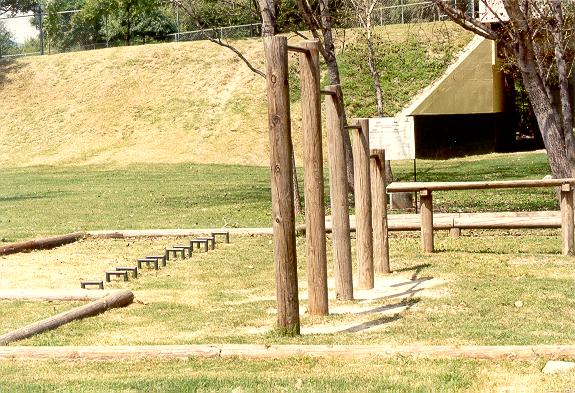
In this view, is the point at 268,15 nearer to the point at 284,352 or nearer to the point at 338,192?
the point at 338,192

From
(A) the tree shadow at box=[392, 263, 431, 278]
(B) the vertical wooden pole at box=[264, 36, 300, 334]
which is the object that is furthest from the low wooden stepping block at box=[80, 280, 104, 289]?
(B) the vertical wooden pole at box=[264, 36, 300, 334]

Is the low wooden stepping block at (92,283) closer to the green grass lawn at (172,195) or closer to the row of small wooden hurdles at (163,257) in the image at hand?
the row of small wooden hurdles at (163,257)

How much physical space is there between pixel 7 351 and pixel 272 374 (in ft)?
6.26

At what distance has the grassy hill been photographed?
38656 mm

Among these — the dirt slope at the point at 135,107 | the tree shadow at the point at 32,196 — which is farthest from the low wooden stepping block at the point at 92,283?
the dirt slope at the point at 135,107

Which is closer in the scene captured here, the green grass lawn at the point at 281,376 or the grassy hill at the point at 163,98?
the green grass lawn at the point at 281,376

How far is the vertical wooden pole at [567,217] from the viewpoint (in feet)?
42.6

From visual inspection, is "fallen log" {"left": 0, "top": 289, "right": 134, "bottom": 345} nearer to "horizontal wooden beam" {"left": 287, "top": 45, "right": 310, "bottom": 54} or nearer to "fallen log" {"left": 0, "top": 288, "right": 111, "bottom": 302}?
"fallen log" {"left": 0, "top": 288, "right": 111, "bottom": 302}

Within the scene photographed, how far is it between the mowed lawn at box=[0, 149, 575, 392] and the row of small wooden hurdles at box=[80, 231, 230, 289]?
0.18m

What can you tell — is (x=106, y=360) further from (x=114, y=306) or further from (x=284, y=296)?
(x=114, y=306)

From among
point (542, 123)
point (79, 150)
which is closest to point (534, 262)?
point (542, 123)

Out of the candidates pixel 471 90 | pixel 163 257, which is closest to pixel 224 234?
pixel 163 257

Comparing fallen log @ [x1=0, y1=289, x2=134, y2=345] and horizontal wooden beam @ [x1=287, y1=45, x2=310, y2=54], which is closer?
fallen log @ [x1=0, y1=289, x2=134, y2=345]

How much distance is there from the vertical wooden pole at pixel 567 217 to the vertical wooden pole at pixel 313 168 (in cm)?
475
